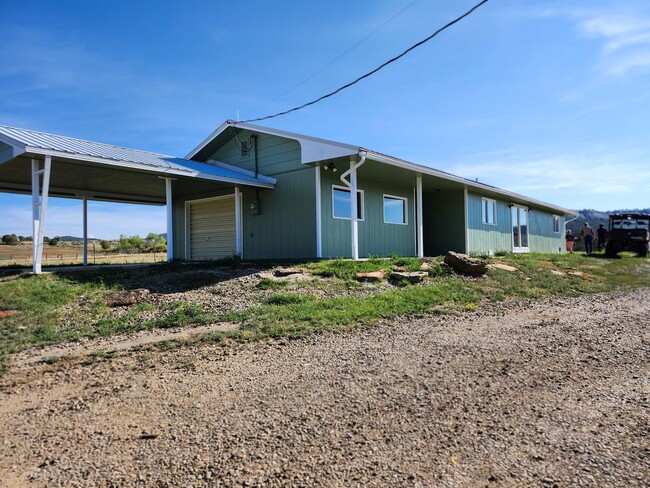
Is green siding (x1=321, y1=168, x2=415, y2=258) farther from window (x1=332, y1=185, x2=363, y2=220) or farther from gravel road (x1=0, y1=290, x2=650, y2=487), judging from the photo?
gravel road (x1=0, y1=290, x2=650, y2=487)

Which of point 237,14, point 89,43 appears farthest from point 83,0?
point 237,14

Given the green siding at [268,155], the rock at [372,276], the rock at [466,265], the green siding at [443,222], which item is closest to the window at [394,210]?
the green siding at [443,222]

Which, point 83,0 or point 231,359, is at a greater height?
point 83,0

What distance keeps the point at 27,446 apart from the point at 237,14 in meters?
10.6

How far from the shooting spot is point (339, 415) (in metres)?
2.92

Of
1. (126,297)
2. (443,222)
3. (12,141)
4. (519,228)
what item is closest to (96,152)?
(12,141)

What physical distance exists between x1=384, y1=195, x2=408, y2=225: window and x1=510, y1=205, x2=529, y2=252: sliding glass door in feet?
23.4

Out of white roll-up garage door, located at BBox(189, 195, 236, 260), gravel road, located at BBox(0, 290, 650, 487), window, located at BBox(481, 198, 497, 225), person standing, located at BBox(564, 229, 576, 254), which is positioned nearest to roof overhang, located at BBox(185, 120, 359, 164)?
white roll-up garage door, located at BBox(189, 195, 236, 260)

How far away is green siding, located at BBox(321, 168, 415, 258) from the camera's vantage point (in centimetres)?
1197

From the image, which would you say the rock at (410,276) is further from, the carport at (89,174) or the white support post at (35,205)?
the white support post at (35,205)

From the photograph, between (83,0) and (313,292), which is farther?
(83,0)

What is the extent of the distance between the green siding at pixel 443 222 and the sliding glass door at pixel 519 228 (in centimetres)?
461

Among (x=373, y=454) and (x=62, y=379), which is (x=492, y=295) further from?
(x=62, y=379)

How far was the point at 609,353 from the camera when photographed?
448cm
